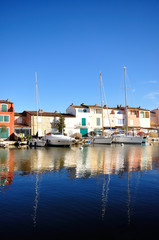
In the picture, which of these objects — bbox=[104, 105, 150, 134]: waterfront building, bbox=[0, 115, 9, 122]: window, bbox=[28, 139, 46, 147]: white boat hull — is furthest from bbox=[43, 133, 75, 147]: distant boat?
bbox=[104, 105, 150, 134]: waterfront building

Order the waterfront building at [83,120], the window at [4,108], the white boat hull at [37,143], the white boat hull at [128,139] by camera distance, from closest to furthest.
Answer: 1. the white boat hull at [37,143]
2. the window at [4,108]
3. the white boat hull at [128,139]
4. the waterfront building at [83,120]

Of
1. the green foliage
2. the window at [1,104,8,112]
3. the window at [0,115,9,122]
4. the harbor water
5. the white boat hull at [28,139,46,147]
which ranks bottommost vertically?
the harbor water

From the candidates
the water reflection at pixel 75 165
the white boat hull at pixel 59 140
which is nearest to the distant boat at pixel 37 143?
the white boat hull at pixel 59 140

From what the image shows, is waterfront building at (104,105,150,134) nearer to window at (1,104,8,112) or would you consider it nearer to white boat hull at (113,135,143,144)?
white boat hull at (113,135,143,144)

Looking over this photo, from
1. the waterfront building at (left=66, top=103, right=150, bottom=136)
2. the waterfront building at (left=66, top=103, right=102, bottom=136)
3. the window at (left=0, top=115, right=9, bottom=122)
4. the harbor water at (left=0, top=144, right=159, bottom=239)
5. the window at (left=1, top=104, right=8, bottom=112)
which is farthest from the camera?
the waterfront building at (left=66, top=103, right=150, bottom=136)

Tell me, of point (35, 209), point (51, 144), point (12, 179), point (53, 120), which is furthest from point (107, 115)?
point (35, 209)

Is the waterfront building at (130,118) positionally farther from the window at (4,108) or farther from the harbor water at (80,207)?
the harbor water at (80,207)

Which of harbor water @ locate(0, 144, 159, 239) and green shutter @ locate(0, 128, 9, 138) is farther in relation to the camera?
green shutter @ locate(0, 128, 9, 138)

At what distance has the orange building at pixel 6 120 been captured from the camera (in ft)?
152

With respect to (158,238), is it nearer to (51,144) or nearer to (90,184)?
(90,184)

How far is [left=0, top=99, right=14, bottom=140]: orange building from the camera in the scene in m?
46.3

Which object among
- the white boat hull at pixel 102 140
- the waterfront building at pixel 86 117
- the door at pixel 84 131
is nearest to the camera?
the white boat hull at pixel 102 140

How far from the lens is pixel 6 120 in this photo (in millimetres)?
47250

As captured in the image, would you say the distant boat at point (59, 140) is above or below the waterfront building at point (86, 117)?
below
